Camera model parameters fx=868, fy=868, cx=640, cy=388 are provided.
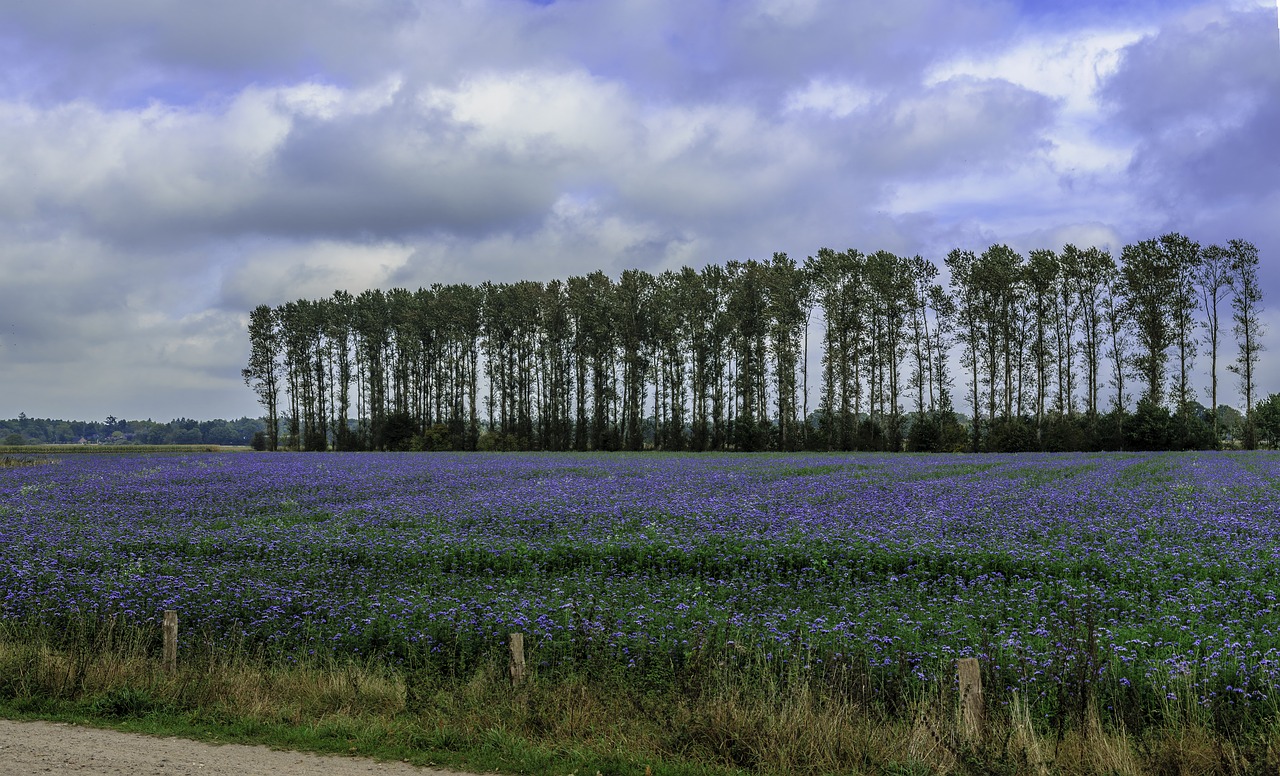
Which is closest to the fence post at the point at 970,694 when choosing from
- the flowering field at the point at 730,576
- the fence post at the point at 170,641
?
the flowering field at the point at 730,576

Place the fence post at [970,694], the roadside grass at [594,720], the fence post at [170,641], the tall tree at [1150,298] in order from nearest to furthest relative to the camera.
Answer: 1. the roadside grass at [594,720]
2. the fence post at [970,694]
3. the fence post at [170,641]
4. the tall tree at [1150,298]

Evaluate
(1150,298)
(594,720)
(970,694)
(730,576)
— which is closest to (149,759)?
(594,720)

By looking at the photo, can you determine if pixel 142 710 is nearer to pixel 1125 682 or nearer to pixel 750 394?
pixel 1125 682

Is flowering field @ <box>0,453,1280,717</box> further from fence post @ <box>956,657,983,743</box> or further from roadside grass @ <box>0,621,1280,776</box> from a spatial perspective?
fence post @ <box>956,657,983,743</box>

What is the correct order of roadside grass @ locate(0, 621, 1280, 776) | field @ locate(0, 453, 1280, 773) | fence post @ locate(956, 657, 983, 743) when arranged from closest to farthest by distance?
roadside grass @ locate(0, 621, 1280, 776) → fence post @ locate(956, 657, 983, 743) → field @ locate(0, 453, 1280, 773)

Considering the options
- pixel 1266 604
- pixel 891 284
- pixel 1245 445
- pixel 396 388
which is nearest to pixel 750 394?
pixel 891 284

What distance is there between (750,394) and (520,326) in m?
29.8

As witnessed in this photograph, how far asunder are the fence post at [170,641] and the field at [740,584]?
1.88 ft

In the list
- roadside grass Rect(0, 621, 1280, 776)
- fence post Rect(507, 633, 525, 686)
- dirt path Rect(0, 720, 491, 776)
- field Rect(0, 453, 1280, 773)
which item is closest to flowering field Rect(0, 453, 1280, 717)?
field Rect(0, 453, 1280, 773)

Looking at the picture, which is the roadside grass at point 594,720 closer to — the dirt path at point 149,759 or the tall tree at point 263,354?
the dirt path at point 149,759

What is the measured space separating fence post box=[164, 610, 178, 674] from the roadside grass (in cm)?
24

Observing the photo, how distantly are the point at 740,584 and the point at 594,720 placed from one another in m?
6.72

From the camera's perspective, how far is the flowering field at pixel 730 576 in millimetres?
11180

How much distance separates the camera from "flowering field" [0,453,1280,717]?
1118cm
